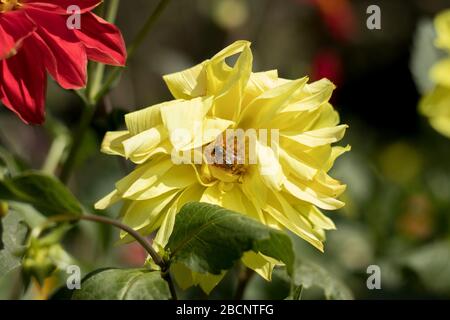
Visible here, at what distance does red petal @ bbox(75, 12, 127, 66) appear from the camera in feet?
Answer: 2.86

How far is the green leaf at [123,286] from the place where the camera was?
0.73 meters

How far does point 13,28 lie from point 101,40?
0.08 m

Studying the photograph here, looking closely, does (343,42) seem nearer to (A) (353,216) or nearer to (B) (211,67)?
(A) (353,216)

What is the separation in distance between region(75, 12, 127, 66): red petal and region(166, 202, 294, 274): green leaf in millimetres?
180

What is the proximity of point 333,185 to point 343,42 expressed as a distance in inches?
77.6

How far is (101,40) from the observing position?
2.89 feet

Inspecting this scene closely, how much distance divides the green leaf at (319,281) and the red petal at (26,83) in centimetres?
32

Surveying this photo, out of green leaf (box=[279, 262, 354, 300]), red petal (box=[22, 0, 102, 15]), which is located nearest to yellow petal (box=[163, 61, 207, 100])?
red petal (box=[22, 0, 102, 15])

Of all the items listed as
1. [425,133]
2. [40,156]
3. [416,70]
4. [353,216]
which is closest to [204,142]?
[416,70]

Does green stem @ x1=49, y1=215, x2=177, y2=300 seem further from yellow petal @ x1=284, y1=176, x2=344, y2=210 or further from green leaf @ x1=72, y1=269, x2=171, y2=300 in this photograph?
yellow petal @ x1=284, y1=176, x2=344, y2=210

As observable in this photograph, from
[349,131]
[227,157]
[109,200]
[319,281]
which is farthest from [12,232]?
[349,131]

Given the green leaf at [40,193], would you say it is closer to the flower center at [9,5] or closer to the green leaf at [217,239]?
the green leaf at [217,239]

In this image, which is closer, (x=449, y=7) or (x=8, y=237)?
(x=8, y=237)

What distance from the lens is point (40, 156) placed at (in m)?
1.97
